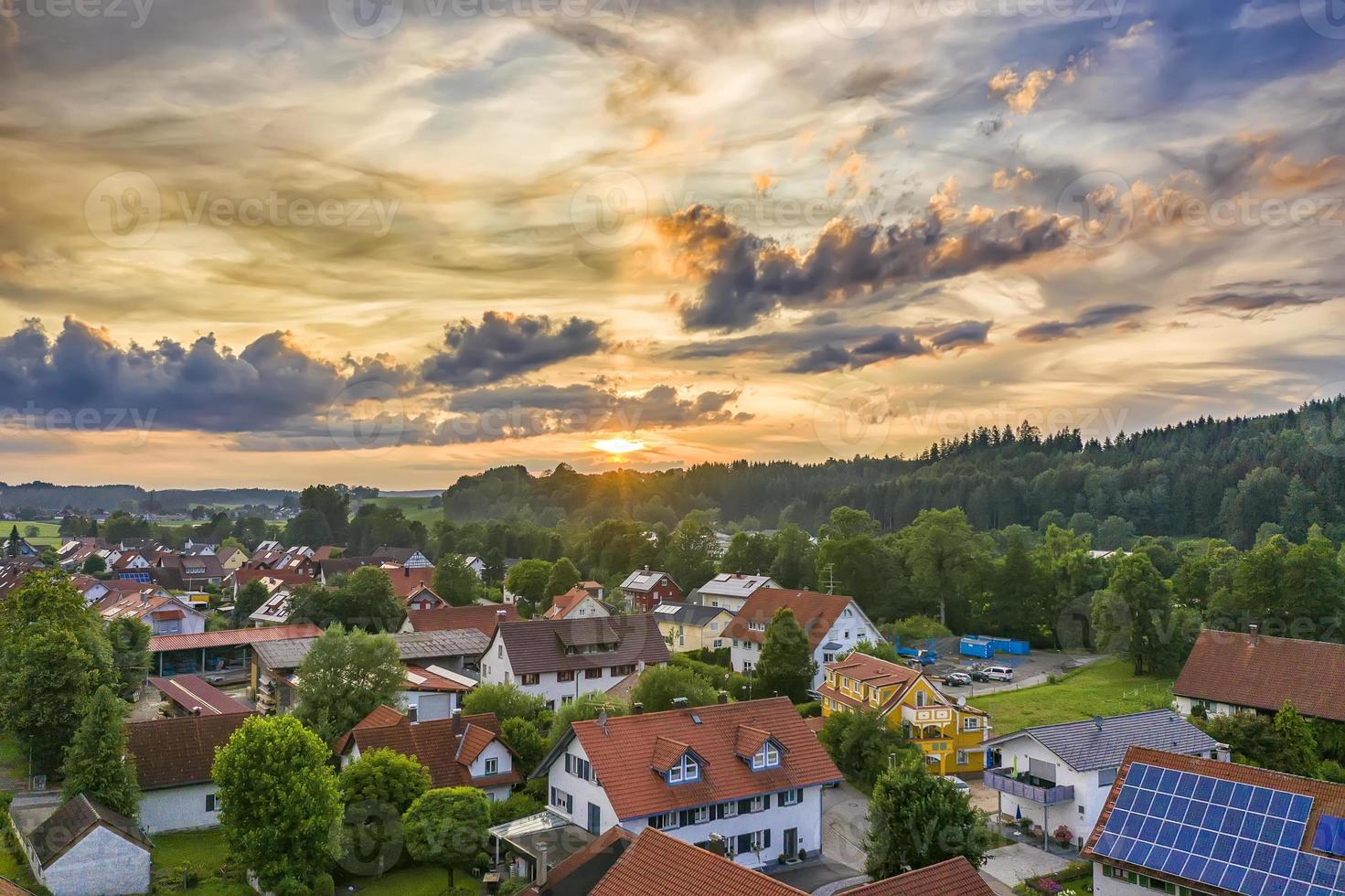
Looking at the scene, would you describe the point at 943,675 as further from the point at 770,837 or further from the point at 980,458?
the point at 980,458

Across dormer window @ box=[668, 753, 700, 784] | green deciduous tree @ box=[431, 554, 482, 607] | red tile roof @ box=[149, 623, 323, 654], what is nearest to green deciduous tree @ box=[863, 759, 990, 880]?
dormer window @ box=[668, 753, 700, 784]

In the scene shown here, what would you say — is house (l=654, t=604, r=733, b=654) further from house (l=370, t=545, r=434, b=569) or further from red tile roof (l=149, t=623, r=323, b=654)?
house (l=370, t=545, r=434, b=569)

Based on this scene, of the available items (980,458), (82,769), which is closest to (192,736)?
(82,769)

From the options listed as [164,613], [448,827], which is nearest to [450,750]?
[448,827]

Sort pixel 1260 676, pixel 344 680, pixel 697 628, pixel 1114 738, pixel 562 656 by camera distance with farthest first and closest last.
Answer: pixel 697 628 → pixel 562 656 → pixel 1260 676 → pixel 344 680 → pixel 1114 738

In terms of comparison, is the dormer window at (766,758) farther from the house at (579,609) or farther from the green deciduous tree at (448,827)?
the house at (579,609)

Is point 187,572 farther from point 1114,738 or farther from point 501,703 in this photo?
point 1114,738
